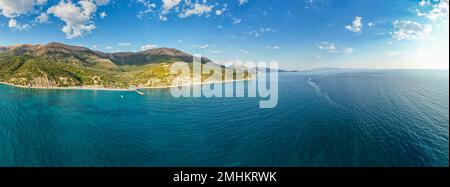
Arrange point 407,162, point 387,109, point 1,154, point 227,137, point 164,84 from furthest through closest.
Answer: point 164,84
point 387,109
point 227,137
point 1,154
point 407,162

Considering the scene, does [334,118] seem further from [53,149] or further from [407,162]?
[53,149]

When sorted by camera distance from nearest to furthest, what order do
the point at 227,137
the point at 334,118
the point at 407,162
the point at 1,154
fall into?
1. the point at 407,162
2. the point at 1,154
3. the point at 227,137
4. the point at 334,118

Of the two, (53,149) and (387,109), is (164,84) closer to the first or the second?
(53,149)

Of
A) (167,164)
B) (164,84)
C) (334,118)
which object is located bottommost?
(167,164)

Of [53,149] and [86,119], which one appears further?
[86,119]

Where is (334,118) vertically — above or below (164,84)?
below

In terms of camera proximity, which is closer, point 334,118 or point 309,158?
point 309,158
